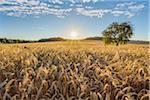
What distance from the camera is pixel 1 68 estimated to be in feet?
13.3

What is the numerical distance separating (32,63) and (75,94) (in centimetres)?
157

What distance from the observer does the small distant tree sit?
52.8 metres

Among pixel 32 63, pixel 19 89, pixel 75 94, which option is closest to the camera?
pixel 19 89

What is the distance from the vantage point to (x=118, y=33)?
178 feet

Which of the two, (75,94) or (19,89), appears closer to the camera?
(19,89)

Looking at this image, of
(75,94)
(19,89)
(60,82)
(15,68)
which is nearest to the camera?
(19,89)

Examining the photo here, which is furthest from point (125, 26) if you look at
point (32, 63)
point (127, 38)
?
point (32, 63)

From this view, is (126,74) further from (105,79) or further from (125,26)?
(125,26)

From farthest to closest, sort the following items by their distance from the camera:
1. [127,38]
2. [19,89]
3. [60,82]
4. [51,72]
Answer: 1. [127,38]
2. [51,72]
3. [60,82]
4. [19,89]

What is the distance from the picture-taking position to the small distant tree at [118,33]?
52.8 meters

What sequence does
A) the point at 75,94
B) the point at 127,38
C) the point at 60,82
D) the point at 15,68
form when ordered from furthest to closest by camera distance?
the point at 127,38
the point at 15,68
the point at 60,82
the point at 75,94

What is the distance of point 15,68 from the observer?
4418 mm

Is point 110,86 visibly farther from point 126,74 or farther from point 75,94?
point 126,74

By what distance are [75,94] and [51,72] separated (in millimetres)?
718
